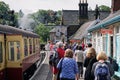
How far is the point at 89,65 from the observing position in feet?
38.1

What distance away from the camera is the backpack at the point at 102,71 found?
10539mm

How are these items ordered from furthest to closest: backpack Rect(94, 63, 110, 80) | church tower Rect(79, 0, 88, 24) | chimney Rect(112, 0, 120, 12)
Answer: church tower Rect(79, 0, 88, 24)
chimney Rect(112, 0, 120, 12)
backpack Rect(94, 63, 110, 80)

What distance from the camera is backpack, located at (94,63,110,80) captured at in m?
10.5

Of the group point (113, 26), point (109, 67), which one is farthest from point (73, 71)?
point (113, 26)

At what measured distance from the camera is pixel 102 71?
10.5 metres

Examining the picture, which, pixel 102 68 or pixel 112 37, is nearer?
pixel 102 68

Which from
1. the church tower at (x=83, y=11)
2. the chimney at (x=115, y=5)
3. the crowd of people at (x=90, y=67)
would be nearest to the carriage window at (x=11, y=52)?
the crowd of people at (x=90, y=67)

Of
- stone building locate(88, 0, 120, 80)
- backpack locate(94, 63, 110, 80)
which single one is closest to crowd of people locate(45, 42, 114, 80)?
backpack locate(94, 63, 110, 80)

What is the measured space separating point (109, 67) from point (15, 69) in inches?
268

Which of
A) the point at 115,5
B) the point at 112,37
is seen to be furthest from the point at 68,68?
the point at 115,5

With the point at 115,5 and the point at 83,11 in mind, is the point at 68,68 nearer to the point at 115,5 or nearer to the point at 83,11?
the point at 115,5

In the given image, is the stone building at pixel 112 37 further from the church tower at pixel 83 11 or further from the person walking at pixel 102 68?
the church tower at pixel 83 11

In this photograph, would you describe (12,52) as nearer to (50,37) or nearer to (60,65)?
(60,65)

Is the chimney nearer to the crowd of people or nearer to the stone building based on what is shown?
the stone building
